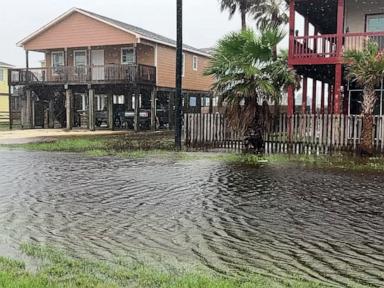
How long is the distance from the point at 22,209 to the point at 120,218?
1694 mm

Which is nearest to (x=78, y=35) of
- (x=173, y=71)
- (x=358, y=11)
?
(x=173, y=71)

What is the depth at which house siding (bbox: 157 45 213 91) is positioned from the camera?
113 ft

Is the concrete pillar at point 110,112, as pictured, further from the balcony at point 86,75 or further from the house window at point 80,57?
the house window at point 80,57

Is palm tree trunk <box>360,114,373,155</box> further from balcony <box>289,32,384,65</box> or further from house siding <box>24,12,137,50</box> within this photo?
house siding <box>24,12,137,50</box>

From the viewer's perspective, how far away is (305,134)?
16.3 meters

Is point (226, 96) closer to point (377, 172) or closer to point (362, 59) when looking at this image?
point (362, 59)

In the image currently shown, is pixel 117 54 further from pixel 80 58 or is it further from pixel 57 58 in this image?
pixel 57 58

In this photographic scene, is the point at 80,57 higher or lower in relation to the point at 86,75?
higher

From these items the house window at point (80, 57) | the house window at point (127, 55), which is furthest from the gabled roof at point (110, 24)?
the house window at point (80, 57)

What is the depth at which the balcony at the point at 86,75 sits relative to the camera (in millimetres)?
30828

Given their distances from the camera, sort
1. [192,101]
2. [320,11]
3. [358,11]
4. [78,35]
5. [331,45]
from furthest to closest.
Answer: [192,101]
[78,35]
[320,11]
[358,11]
[331,45]

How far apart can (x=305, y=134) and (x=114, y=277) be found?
12.7m

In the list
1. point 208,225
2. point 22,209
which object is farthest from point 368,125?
point 22,209

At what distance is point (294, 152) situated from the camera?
53.7ft
